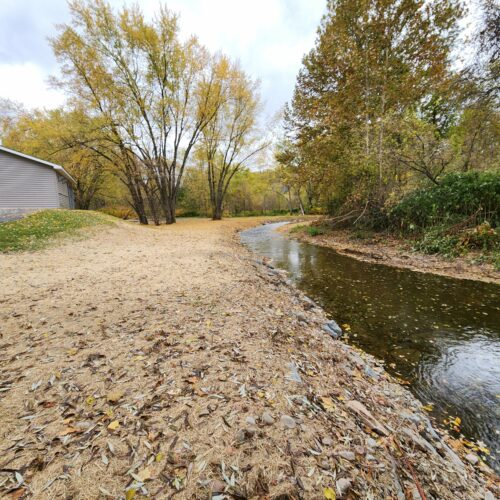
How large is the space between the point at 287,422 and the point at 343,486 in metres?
0.46

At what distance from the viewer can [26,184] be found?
14.3 metres

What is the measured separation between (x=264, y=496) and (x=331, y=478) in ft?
1.31

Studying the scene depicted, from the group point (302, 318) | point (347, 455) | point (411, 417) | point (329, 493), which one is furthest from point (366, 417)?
point (302, 318)

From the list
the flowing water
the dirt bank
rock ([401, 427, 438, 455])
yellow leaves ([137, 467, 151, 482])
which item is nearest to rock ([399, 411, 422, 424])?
rock ([401, 427, 438, 455])

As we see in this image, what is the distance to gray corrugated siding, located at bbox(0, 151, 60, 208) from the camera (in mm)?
13617

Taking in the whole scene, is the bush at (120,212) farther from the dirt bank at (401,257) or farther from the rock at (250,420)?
the rock at (250,420)

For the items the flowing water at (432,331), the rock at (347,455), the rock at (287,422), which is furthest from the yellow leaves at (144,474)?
the flowing water at (432,331)

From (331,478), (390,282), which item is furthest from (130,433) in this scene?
(390,282)

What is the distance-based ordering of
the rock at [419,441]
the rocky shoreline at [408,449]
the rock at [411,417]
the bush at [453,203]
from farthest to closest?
the bush at [453,203] → the rock at [411,417] → the rock at [419,441] → the rocky shoreline at [408,449]

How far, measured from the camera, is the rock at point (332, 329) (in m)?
3.74

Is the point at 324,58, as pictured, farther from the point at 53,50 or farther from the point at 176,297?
the point at 53,50

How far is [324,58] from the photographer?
12078 millimetres

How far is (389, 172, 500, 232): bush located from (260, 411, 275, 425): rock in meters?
9.01

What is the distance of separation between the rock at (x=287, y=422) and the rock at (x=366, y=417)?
0.61 meters
